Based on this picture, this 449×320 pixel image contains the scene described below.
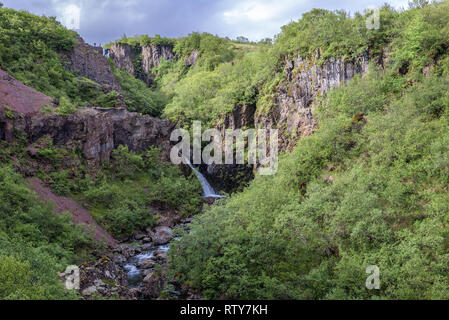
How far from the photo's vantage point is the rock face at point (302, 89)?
41219mm

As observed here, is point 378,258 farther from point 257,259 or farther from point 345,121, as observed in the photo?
point 345,121

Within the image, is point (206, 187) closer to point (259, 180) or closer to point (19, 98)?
point (259, 180)

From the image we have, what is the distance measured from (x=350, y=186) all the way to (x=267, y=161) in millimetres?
23718

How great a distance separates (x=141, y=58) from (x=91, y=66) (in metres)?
53.8

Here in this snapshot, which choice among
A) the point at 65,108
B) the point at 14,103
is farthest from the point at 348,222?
the point at 14,103

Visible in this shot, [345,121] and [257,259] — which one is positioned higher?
[345,121]

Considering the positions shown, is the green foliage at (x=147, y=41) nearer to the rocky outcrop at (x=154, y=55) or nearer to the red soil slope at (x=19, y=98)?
the rocky outcrop at (x=154, y=55)

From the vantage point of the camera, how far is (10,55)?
53219 mm

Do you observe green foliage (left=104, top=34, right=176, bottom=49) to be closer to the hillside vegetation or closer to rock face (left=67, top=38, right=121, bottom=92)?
rock face (left=67, top=38, right=121, bottom=92)

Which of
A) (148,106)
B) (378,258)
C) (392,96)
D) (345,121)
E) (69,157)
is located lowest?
(378,258)

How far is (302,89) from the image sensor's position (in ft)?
152

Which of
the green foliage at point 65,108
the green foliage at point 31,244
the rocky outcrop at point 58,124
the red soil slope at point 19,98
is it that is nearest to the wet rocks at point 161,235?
the green foliage at point 31,244

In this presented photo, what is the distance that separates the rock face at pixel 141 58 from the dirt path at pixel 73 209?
3616 inches
